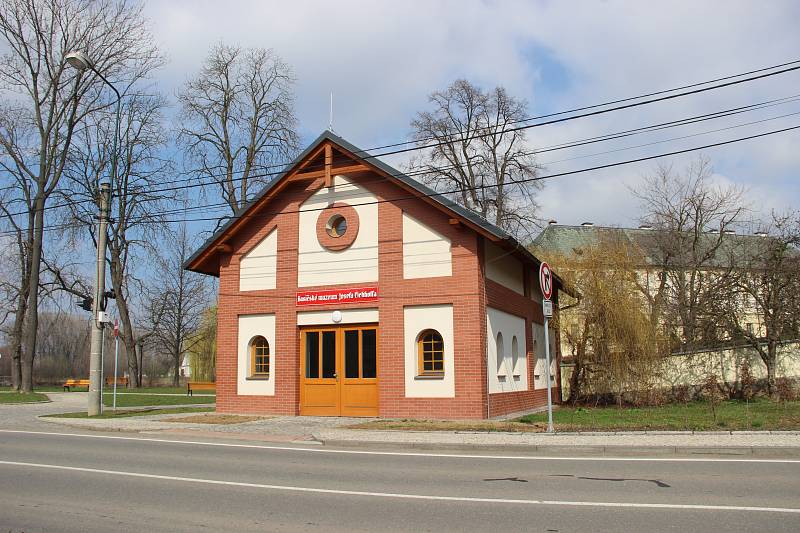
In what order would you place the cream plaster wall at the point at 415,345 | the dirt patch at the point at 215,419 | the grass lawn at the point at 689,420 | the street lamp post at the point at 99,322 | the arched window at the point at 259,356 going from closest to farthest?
the grass lawn at the point at 689,420 → the dirt patch at the point at 215,419 → the cream plaster wall at the point at 415,345 → the street lamp post at the point at 99,322 → the arched window at the point at 259,356

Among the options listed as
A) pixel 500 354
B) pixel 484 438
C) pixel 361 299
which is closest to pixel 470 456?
pixel 484 438

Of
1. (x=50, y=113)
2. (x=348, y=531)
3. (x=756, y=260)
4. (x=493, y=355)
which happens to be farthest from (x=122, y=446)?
(x=50, y=113)

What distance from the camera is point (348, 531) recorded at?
6453 millimetres

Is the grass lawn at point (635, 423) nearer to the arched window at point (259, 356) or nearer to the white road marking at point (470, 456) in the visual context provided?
the white road marking at point (470, 456)

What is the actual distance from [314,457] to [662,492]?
5794mm

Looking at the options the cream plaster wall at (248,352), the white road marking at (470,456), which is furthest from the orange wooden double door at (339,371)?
the white road marking at (470,456)

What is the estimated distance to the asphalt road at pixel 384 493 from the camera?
6.74 m

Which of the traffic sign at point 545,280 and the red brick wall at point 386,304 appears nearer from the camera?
the traffic sign at point 545,280

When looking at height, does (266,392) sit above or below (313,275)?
below

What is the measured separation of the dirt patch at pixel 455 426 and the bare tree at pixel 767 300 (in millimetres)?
13416

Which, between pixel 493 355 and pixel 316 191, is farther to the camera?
pixel 316 191

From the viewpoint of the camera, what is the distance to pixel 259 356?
68.5 ft

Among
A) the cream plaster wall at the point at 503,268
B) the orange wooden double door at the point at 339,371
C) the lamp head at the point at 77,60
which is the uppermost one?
the lamp head at the point at 77,60

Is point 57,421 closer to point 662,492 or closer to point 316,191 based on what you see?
point 316,191
